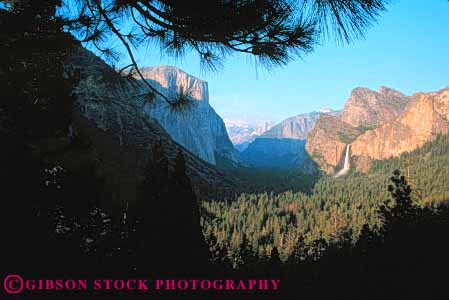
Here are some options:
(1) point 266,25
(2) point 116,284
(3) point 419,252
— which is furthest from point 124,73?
(3) point 419,252

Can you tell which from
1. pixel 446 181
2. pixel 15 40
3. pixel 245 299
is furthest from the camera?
pixel 446 181

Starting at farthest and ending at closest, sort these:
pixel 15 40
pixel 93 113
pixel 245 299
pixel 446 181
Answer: pixel 446 181, pixel 93 113, pixel 245 299, pixel 15 40

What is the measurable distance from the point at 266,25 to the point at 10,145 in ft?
12.3

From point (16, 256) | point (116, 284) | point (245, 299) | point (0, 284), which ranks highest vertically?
point (16, 256)

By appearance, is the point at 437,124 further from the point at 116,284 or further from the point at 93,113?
the point at 116,284

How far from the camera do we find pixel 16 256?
3918 millimetres

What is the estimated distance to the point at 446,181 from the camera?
121625mm

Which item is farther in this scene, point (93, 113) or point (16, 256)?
point (93, 113)

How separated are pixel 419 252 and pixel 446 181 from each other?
464ft

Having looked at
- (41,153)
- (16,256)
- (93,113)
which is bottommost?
(16,256)

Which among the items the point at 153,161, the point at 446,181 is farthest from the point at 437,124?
the point at 153,161

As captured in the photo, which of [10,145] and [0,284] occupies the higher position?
[10,145]

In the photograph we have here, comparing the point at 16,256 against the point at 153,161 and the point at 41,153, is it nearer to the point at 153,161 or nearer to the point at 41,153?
the point at 41,153

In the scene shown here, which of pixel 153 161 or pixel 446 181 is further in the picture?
pixel 446 181
